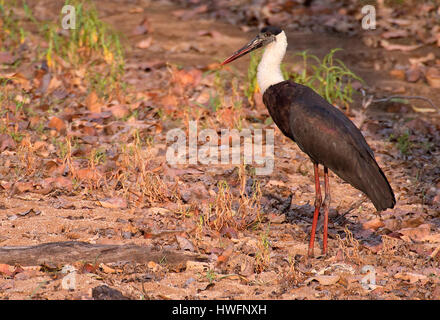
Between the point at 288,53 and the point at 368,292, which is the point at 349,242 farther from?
the point at 288,53

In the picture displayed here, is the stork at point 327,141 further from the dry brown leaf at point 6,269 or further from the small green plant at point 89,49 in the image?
the small green plant at point 89,49

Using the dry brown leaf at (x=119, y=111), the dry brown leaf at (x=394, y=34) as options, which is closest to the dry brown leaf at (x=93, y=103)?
the dry brown leaf at (x=119, y=111)

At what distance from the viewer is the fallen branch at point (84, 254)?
13.5 ft

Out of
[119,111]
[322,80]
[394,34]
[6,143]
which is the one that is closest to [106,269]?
[6,143]

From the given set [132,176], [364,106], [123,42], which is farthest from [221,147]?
[123,42]

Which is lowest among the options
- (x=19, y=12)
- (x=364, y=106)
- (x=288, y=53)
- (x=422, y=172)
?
(x=422, y=172)

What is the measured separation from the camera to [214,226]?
15.9 feet

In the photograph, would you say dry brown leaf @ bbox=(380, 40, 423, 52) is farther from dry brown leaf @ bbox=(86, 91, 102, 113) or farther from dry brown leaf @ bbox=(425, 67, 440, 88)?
dry brown leaf @ bbox=(86, 91, 102, 113)

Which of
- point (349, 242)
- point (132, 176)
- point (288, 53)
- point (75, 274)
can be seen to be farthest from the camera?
point (288, 53)

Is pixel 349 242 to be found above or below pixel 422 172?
below

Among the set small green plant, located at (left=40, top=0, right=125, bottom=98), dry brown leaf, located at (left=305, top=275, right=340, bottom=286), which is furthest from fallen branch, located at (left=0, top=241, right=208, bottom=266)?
small green plant, located at (left=40, top=0, right=125, bottom=98)

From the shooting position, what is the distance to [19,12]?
978 cm

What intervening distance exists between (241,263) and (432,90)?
4295mm

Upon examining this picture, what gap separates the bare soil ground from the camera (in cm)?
406
